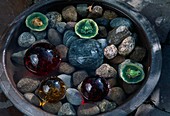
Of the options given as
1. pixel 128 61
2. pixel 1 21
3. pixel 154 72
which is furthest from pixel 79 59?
pixel 1 21

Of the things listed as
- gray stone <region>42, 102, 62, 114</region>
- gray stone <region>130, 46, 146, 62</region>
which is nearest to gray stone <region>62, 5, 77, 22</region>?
gray stone <region>130, 46, 146, 62</region>

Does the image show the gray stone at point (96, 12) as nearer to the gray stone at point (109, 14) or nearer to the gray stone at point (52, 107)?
the gray stone at point (109, 14)

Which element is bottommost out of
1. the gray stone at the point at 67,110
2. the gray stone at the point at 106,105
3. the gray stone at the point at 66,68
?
the gray stone at the point at 67,110

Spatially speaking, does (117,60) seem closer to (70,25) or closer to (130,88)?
(130,88)

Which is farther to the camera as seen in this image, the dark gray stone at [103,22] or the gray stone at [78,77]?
the dark gray stone at [103,22]

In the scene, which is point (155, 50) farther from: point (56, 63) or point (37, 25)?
point (37, 25)

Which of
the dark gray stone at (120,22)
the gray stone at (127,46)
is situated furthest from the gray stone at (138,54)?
the dark gray stone at (120,22)
